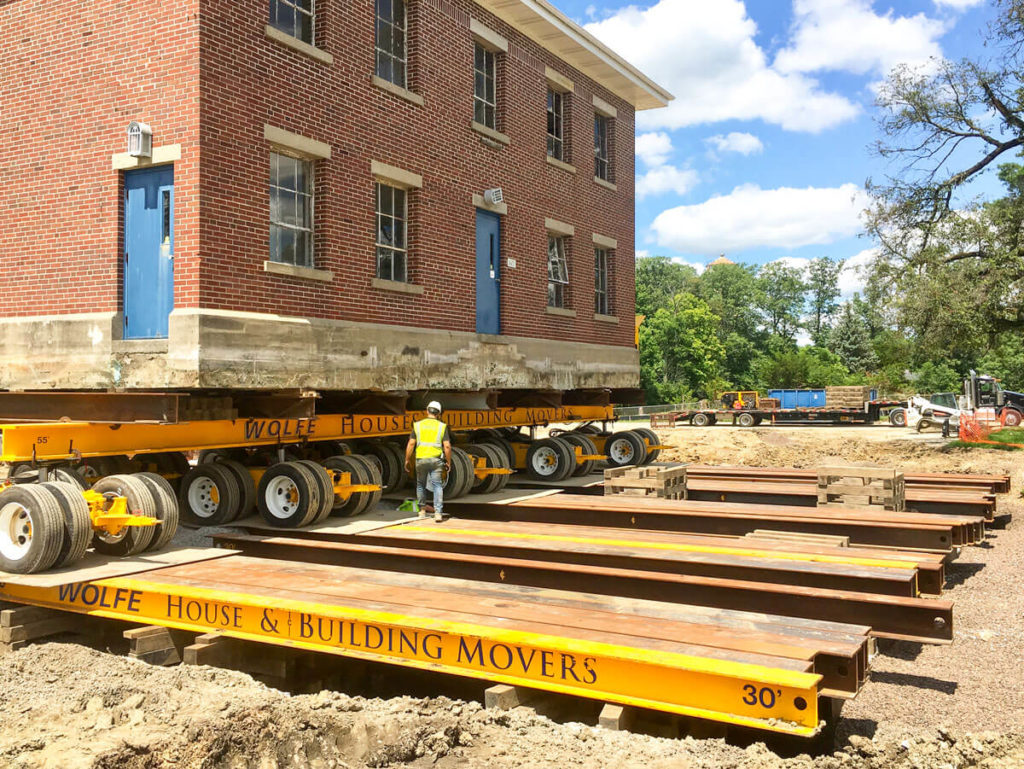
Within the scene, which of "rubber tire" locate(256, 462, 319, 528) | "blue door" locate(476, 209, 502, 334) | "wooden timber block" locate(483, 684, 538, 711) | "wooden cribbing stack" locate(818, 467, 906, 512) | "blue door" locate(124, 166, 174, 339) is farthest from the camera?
"blue door" locate(476, 209, 502, 334)

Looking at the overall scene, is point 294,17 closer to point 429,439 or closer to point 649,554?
point 429,439

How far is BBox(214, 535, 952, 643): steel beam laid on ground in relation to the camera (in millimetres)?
6828

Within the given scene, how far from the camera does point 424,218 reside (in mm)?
14375

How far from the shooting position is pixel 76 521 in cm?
857

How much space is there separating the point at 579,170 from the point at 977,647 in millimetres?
13725

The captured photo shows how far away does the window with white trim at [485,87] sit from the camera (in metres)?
16.3

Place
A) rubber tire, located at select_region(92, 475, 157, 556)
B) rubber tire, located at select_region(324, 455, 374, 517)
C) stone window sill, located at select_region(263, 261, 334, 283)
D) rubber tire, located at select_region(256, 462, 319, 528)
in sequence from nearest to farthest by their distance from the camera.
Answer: rubber tire, located at select_region(92, 475, 157, 556) < rubber tire, located at select_region(256, 462, 319, 528) < stone window sill, located at select_region(263, 261, 334, 283) < rubber tire, located at select_region(324, 455, 374, 517)

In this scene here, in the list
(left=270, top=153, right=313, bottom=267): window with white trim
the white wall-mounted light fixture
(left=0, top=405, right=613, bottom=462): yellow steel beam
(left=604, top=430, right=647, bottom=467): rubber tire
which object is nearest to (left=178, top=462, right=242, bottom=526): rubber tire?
(left=0, top=405, right=613, bottom=462): yellow steel beam

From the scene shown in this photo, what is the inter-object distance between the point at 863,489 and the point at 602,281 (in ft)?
31.1

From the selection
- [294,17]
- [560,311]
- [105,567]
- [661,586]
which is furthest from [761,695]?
[560,311]

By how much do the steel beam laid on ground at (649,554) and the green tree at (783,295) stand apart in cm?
10718

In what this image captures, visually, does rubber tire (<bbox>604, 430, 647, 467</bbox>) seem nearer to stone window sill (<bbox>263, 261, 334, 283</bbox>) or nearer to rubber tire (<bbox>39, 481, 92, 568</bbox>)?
stone window sill (<bbox>263, 261, 334, 283</bbox>)

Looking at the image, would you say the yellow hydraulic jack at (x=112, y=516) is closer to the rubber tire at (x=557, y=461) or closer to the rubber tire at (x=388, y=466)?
the rubber tire at (x=388, y=466)

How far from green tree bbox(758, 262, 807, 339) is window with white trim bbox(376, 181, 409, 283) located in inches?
4089
